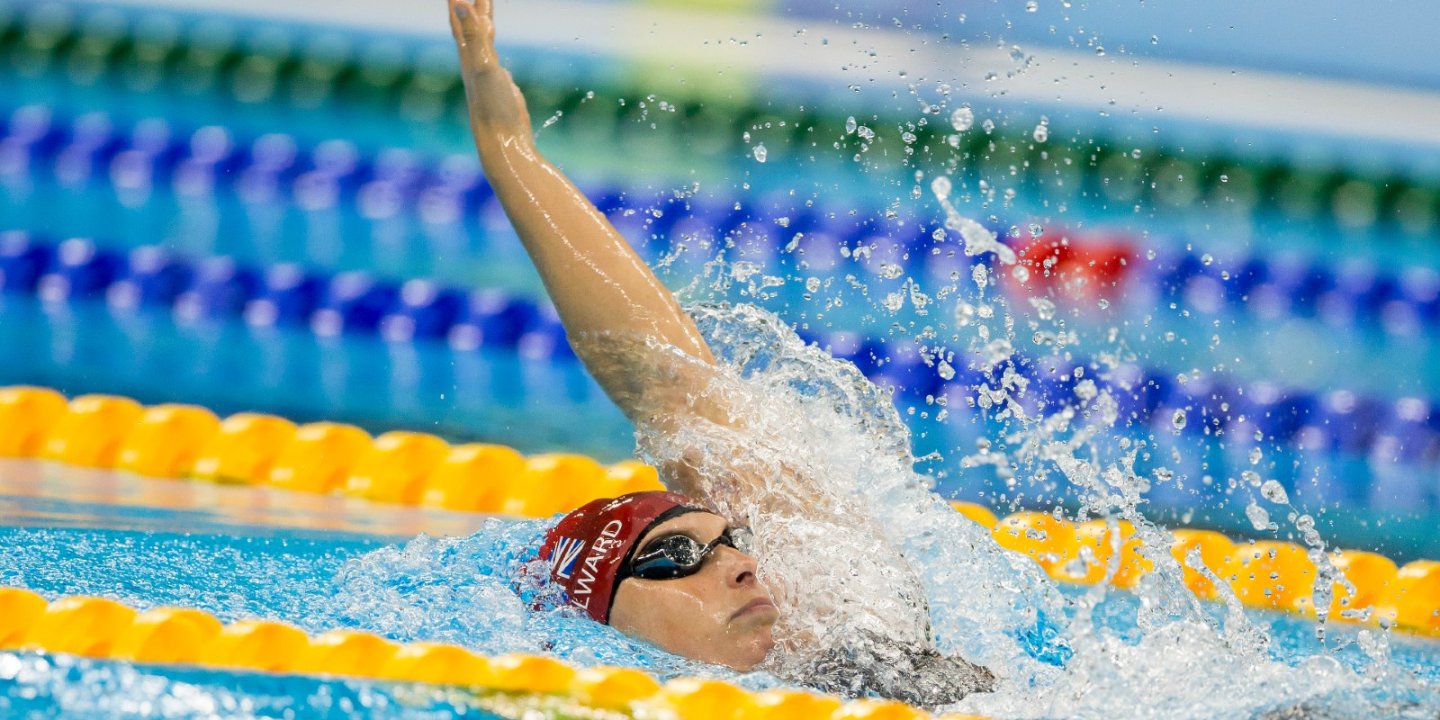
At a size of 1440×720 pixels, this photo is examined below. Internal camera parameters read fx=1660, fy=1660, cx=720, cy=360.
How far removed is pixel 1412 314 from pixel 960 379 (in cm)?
161

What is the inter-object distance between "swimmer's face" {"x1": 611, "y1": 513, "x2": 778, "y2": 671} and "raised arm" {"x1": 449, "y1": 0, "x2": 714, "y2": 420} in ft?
1.04

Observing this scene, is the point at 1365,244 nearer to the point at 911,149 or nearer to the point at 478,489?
the point at 911,149

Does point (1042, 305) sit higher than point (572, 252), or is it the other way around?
point (1042, 305)

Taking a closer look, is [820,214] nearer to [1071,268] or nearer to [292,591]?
[1071,268]

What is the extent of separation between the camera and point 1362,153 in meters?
6.12

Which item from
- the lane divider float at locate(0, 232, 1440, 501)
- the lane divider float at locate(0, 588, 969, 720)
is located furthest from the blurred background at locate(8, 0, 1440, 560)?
the lane divider float at locate(0, 588, 969, 720)

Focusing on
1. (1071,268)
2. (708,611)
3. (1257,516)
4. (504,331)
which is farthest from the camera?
(1071,268)

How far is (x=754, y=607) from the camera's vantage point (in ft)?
6.66

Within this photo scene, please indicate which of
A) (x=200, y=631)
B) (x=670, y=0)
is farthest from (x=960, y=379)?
(x=670, y=0)

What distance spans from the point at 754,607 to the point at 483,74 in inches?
31.3

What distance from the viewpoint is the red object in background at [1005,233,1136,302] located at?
501cm

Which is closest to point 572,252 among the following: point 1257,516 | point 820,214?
point 1257,516

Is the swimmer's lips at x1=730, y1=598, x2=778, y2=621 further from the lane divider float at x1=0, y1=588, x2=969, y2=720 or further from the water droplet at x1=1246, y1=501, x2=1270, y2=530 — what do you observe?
the water droplet at x1=1246, y1=501, x2=1270, y2=530

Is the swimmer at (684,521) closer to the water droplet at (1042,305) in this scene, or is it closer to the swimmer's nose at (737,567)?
the swimmer's nose at (737,567)
